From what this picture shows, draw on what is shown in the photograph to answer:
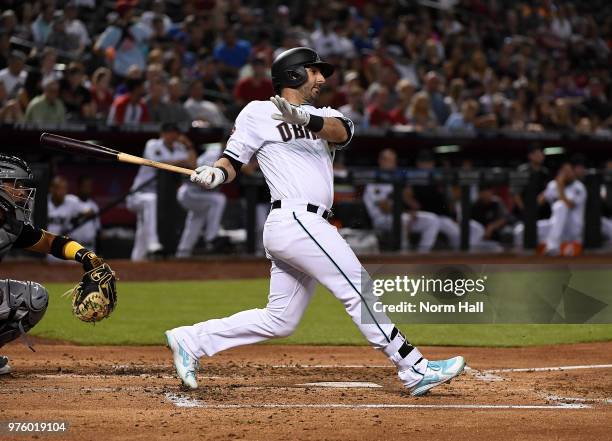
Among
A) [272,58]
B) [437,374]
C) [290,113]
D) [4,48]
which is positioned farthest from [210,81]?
[437,374]

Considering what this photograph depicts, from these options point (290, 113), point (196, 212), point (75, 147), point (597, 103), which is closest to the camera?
point (290, 113)

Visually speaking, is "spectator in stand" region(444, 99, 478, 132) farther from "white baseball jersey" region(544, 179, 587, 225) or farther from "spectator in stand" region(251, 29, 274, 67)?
"spectator in stand" region(251, 29, 274, 67)

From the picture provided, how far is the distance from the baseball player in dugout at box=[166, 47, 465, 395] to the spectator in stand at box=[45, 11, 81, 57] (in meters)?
9.54

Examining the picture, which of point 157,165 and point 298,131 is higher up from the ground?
point 298,131

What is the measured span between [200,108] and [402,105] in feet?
10.3

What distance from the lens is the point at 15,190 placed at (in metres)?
5.67

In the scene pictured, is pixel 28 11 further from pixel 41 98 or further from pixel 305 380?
pixel 305 380

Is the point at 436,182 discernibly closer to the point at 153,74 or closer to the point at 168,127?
the point at 168,127

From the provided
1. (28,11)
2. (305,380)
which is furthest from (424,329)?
(28,11)

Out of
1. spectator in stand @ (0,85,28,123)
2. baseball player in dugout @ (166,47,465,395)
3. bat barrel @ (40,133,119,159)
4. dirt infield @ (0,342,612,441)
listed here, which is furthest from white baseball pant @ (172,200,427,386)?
spectator in stand @ (0,85,28,123)

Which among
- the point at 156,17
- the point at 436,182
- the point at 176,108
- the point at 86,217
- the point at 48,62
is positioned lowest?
the point at 86,217

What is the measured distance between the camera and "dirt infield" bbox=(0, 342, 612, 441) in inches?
179

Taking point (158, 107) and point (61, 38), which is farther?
point (61, 38)

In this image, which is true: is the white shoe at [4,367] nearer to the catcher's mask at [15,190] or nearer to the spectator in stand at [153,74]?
the catcher's mask at [15,190]
